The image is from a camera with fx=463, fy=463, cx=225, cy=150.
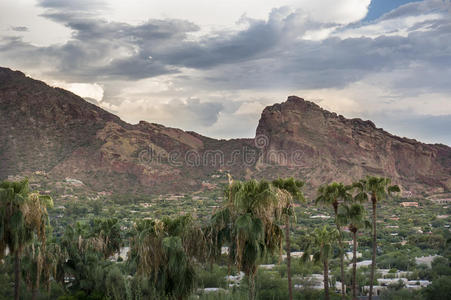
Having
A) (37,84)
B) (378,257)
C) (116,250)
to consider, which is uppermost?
(37,84)

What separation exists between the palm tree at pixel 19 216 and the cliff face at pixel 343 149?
9249cm

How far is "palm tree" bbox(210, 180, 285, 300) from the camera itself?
13844mm

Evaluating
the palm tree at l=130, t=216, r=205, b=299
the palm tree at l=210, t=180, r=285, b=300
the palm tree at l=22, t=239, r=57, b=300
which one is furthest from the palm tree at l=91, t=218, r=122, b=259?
the palm tree at l=210, t=180, r=285, b=300

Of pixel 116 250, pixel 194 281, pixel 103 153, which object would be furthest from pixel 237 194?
pixel 103 153

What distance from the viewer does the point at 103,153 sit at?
4395 inches

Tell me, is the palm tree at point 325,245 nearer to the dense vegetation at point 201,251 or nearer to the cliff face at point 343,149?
the dense vegetation at point 201,251

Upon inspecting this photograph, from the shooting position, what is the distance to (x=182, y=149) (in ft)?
438

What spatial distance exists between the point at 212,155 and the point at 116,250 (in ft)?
338

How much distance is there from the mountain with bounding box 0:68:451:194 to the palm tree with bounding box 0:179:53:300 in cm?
8291

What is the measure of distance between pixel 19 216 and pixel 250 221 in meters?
8.60

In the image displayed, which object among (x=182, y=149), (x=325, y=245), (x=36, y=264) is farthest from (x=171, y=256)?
(x=182, y=149)

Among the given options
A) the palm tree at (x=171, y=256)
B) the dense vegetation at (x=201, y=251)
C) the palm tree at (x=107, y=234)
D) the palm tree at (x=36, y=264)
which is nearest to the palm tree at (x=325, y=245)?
the dense vegetation at (x=201, y=251)

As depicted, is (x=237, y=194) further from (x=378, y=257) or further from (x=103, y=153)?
(x=103, y=153)

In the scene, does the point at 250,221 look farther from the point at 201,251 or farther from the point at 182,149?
the point at 182,149
